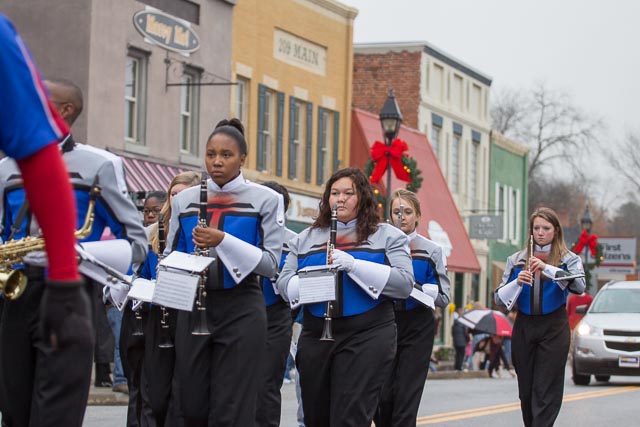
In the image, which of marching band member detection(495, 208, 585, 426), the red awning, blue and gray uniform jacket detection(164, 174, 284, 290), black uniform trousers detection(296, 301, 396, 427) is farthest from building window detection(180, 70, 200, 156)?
blue and gray uniform jacket detection(164, 174, 284, 290)

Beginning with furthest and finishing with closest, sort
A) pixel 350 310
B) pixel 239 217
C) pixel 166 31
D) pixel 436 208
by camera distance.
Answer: pixel 436 208 < pixel 166 31 < pixel 350 310 < pixel 239 217

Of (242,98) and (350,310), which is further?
(242,98)

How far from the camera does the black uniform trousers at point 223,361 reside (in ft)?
24.5

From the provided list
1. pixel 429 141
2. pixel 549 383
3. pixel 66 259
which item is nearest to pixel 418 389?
pixel 549 383

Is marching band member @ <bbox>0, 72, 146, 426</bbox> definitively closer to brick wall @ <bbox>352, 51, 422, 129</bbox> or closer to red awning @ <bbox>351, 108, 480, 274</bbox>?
red awning @ <bbox>351, 108, 480, 274</bbox>

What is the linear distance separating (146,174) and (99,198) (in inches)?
865

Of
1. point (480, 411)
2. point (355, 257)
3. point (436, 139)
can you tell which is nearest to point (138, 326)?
point (355, 257)

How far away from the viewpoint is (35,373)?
581 cm

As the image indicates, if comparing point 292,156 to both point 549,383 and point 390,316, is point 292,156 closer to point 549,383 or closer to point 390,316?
point 549,383

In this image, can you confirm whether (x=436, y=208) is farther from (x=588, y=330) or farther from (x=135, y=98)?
(x=588, y=330)

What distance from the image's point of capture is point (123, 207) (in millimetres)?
6145

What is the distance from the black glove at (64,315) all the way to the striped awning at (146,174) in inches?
918

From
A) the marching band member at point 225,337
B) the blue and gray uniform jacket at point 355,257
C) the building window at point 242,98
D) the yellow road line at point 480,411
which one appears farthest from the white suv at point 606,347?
the marching band member at point 225,337

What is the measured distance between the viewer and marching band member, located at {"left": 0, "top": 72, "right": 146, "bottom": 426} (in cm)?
573
